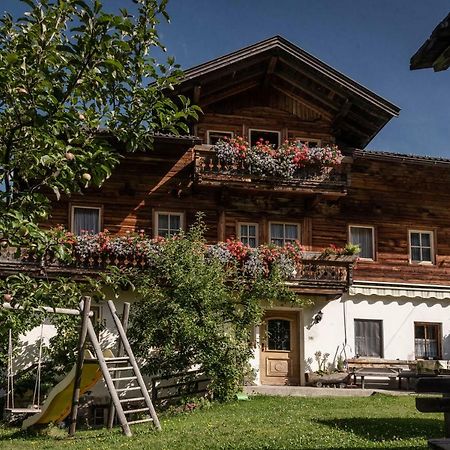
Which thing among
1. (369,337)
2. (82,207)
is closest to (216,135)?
(82,207)

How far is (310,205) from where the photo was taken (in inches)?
905

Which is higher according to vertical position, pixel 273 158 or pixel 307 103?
pixel 307 103

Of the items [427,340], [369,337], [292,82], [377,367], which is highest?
[292,82]

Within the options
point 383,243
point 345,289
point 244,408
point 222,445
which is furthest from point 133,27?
point 383,243

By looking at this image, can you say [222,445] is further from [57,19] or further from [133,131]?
[57,19]

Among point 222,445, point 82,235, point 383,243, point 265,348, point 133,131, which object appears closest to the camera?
point 133,131

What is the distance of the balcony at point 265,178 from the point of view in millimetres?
21406

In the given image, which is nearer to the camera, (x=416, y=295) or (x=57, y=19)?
(x=57, y=19)

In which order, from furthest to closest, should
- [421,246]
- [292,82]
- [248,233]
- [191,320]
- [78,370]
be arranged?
[421,246] < [292,82] < [248,233] < [191,320] < [78,370]

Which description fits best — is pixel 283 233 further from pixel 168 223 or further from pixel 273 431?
pixel 273 431

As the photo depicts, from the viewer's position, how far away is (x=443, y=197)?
24422 mm

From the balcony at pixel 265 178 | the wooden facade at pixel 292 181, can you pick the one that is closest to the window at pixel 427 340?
the wooden facade at pixel 292 181

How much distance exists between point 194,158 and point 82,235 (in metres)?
4.37

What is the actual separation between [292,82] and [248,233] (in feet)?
18.4
